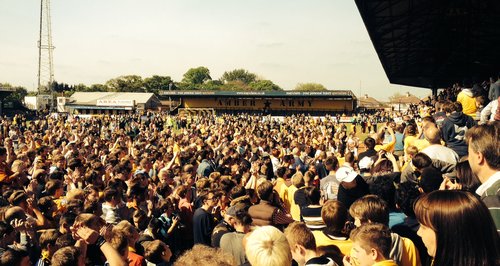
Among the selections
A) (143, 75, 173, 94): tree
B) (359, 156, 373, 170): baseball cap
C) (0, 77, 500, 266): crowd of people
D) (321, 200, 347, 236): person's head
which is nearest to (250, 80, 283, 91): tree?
(143, 75, 173, 94): tree

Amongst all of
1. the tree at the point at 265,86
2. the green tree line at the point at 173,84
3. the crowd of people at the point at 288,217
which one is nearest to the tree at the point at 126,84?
the green tree line at the point at 173,84

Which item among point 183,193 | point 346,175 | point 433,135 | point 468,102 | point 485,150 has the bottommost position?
point 183,193

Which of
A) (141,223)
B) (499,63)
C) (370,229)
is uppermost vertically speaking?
(499,63)

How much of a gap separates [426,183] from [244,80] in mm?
144533

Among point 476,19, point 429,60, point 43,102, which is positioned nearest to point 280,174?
point 476,19

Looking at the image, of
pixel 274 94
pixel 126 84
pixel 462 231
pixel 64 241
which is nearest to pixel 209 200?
pixel 64 241

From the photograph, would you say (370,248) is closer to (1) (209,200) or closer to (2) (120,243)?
(2) (120,243)

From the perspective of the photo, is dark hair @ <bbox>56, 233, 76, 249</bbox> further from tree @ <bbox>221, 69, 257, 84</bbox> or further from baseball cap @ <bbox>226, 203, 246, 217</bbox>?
tree @ <bbox>221, 69, 257, 84</bbox>

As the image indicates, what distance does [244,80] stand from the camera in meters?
147

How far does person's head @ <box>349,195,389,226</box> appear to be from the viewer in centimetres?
335

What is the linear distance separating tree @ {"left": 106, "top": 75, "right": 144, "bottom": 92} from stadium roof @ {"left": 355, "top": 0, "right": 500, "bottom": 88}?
7846cm

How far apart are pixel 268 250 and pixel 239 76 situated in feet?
485

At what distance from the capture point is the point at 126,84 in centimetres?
9812

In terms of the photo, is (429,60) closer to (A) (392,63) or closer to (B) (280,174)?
(A) (392,63)
